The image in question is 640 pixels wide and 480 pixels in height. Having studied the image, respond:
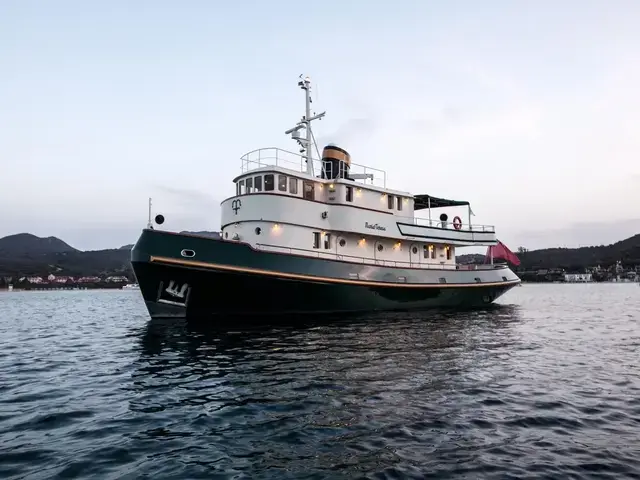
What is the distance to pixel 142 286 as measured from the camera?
53.5 ft

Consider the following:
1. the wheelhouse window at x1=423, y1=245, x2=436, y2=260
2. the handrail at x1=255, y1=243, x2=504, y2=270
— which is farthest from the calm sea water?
the wheelhouse window at x1=423, y1=245, x2=436, y2=260

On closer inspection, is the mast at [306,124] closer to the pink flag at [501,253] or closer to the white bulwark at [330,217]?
the white bulwark at [330,217]

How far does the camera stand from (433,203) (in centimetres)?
2644

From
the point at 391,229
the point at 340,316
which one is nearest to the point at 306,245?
the point at 340,316

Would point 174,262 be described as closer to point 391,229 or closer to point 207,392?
point 207,392

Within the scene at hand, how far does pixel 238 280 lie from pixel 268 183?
15.5ft

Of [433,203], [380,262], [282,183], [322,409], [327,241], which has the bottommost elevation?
[322,409]

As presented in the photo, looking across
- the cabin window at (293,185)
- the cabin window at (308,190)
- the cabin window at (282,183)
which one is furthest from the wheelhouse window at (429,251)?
the cabin window at (282,183)

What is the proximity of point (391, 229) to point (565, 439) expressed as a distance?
54.1 feet

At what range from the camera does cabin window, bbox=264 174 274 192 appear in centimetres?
1841

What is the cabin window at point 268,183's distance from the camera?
1841cm

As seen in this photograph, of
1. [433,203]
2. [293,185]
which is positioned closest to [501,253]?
[433,203]

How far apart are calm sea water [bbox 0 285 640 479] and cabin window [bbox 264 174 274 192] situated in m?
7.71

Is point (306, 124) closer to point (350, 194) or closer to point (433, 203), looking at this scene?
point (350, 194)
